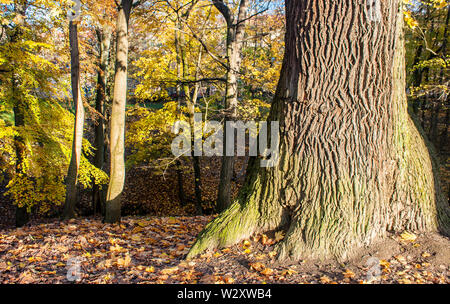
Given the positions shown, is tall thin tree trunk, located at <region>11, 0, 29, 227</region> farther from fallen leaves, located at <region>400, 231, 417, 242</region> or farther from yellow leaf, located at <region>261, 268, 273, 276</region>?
fallen leaves, located at <region>400, 231, 417, 242</region>

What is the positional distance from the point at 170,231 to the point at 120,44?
401 cm

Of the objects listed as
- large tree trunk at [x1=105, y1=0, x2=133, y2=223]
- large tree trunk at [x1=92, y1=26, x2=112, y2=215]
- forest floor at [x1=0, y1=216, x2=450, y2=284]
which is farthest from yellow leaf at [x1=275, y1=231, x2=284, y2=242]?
large tree trunk at [x1=92, y1=26, x2=112, y2=215]

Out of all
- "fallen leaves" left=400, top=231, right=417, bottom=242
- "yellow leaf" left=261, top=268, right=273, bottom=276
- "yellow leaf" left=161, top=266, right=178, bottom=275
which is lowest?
"yellow leaf" left=161, top=266, right=178, bottom=275

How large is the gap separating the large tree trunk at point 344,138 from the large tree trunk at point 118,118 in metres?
3.47

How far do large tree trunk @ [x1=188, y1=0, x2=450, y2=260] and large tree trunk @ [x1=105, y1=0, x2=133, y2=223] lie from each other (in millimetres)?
3473

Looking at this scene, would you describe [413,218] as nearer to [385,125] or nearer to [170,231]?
[385,125]

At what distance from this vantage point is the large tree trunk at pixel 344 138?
3383 mm

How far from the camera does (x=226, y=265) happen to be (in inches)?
134

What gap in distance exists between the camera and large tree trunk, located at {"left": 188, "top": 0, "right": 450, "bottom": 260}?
338cm

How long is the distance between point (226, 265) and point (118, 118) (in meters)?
4.23

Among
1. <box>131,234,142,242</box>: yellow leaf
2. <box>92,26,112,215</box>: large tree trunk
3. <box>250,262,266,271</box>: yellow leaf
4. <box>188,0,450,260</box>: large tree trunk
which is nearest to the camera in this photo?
<box>250,262,266,271</box>: yellow leaf

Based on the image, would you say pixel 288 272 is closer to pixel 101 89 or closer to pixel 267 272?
pixel 267 272

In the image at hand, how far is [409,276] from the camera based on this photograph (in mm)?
2959
